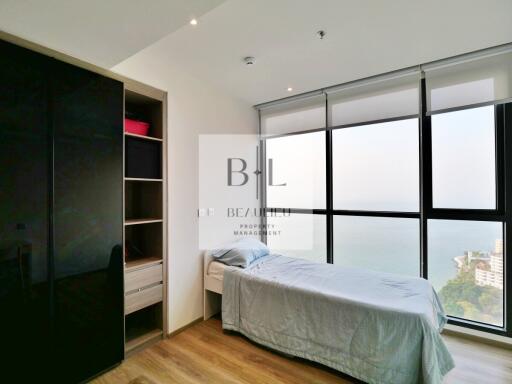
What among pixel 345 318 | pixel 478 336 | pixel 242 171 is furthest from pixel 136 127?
pixel 478 336

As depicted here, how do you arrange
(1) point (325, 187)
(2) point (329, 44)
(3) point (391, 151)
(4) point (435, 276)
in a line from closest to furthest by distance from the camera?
(2) point (329, 44)
(4) point (435, 276)
(3) point (391, 151)
(1) point (325, 187)

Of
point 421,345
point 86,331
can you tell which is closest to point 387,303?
point 421,345

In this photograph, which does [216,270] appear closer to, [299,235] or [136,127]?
[299,235]

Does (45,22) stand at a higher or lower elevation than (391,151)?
higher

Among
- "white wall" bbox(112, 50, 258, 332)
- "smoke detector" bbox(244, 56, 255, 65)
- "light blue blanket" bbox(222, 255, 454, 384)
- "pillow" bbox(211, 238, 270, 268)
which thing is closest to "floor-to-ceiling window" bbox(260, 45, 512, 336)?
"light blue blanket" bbox(222, 255, 454, 384)

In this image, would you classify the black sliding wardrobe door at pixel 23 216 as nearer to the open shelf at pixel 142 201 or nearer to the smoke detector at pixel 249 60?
the open shelf at pixel 142 201

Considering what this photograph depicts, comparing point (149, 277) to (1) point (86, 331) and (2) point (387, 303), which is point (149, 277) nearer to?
(1) point (86, 331)

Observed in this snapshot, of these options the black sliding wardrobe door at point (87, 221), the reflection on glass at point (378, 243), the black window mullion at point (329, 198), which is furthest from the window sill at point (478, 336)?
the black sliding wardrobe door at point (87, 221)

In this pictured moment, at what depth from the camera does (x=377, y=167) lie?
9.90 ft

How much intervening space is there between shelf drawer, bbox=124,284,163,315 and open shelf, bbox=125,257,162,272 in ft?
0.74

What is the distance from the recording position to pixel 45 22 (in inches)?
55.1

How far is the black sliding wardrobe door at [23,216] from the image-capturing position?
4.91 ft

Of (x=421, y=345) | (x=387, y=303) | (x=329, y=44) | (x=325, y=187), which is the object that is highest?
(x=329, y=44)

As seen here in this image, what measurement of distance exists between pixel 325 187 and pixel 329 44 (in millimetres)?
1749
